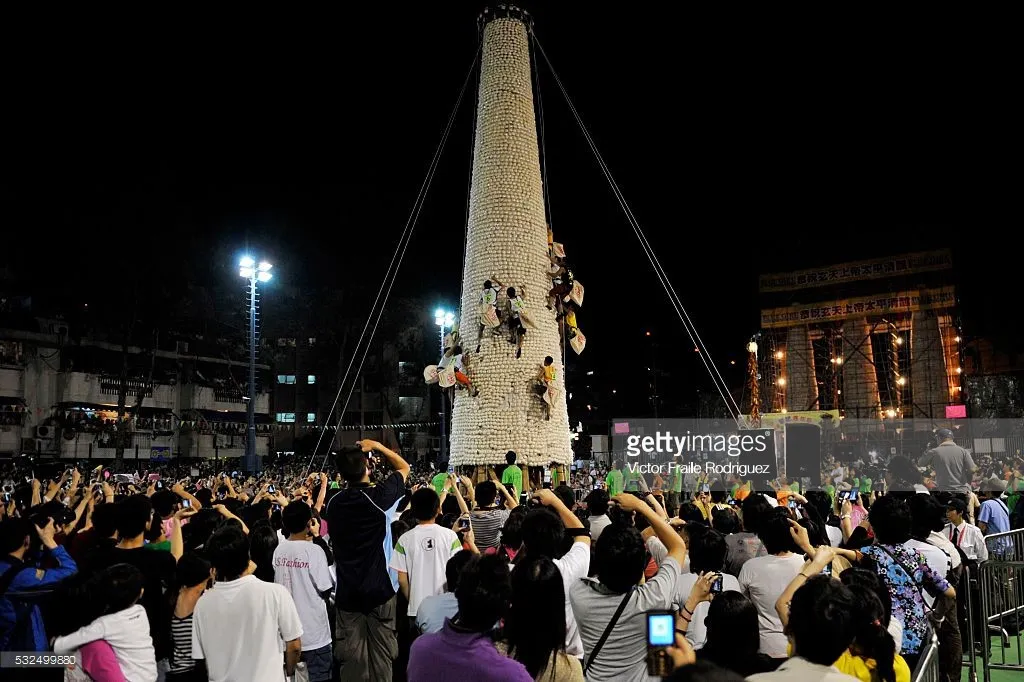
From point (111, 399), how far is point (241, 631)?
40.4 metres

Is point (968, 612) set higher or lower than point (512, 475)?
lower

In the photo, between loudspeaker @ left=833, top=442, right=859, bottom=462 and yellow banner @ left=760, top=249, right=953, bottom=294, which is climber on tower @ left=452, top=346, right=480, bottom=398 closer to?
loudspeaker @ left=833, top=442, right=859, bottom=462

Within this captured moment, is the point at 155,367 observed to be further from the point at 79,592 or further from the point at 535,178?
the point at 79,592

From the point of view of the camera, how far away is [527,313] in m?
16.3

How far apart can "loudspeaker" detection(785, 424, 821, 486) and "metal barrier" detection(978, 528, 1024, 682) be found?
8.35m

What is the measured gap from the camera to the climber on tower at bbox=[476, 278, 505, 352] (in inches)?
628

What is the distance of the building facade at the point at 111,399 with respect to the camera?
116ft

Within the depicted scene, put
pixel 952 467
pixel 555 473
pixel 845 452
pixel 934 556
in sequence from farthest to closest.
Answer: pixel 845 452 < pixel 555 473 < pixel 952 467 < pixel 934 556

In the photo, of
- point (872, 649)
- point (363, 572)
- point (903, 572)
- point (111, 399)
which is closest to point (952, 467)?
point (903, 572)

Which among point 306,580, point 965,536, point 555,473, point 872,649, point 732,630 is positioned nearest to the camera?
point 732,630

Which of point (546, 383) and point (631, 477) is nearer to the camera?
point (631, 477)

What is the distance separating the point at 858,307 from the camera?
4262 centimetres

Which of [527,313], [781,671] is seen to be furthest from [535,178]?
[781,671]

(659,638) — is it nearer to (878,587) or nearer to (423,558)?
(878,587)
